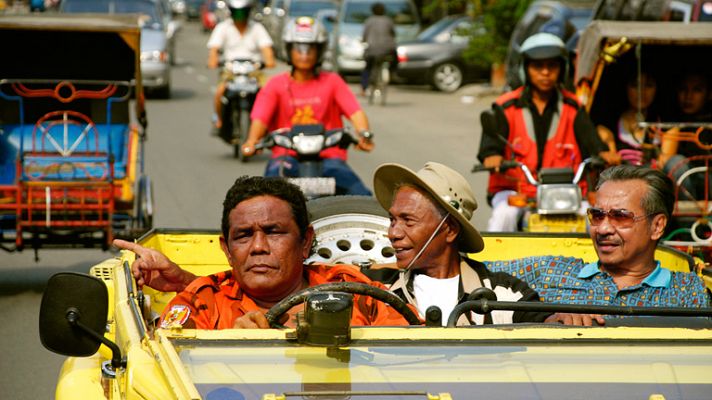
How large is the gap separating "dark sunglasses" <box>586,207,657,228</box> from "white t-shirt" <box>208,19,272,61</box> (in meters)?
12.5

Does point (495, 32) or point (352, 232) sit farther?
point (495, 32)

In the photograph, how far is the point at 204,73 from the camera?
33.0 m

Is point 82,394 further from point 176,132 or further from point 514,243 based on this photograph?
point 176,132

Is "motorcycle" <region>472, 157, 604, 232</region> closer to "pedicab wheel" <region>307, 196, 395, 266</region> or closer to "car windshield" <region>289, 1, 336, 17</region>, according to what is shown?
"pedicab wheel" <region>307, 196, 395, 266</region>

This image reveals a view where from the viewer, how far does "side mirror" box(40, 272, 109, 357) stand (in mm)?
3549

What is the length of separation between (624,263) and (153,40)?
769 inches

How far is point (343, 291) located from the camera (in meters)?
3.86

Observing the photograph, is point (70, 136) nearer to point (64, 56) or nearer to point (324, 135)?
point (64, 56)

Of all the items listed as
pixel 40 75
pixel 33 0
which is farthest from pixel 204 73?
pixel 40 75

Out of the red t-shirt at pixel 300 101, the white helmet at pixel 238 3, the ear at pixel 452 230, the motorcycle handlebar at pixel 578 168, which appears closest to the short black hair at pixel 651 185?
the ear at pixel 452 230

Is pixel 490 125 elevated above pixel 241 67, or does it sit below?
above

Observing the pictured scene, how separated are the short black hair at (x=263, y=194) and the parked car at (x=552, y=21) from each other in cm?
1338

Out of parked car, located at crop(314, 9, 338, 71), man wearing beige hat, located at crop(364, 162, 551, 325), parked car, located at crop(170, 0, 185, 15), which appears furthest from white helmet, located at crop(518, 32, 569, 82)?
parked car, located at crop(170, 0, 185, 15)

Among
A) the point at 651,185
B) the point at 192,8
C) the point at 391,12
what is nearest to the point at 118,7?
the point at 391,12
